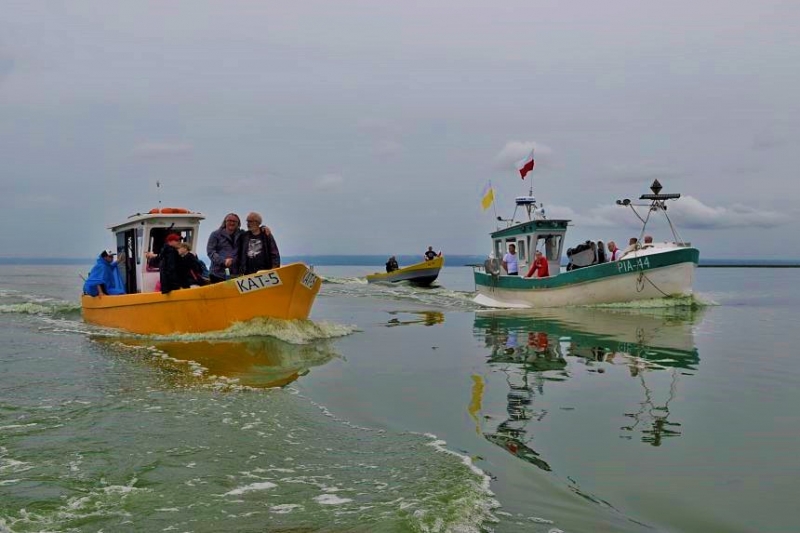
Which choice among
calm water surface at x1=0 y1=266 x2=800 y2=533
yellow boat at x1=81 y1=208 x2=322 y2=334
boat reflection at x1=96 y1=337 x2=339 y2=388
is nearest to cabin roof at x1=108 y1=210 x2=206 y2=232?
yellow boat at x1=81 y1=208 x2=322 y2=334

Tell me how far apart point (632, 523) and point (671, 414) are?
3073 millimetres

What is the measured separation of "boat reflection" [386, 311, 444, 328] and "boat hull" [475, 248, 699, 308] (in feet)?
14.3

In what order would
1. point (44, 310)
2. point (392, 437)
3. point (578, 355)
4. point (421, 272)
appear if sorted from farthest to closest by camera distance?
point (421, 272), point (44, 310), point (578, 355), point (392, 437)

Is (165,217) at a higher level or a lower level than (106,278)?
higher

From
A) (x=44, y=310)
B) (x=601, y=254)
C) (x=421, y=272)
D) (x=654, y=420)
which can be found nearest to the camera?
(x=654, y=420)

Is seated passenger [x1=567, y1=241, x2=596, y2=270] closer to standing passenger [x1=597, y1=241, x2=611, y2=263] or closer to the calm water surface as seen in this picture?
standing passenger [x1=597, y1=241, x2=611, y2=263]

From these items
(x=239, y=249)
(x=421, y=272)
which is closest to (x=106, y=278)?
(x=239, y=249)

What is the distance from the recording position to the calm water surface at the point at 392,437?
13.3 ft

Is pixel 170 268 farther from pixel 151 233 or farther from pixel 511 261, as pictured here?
pixel 511 261

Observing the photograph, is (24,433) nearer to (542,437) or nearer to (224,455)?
(224,455)

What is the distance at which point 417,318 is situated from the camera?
740 inches

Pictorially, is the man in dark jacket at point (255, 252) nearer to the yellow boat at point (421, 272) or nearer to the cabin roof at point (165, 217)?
the cabin roof at point (165, 217)

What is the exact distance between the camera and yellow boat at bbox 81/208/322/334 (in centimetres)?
1197

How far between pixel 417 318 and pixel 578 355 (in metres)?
8.18
